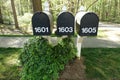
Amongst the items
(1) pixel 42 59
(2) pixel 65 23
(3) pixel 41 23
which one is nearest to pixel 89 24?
(2) pixel 65 23

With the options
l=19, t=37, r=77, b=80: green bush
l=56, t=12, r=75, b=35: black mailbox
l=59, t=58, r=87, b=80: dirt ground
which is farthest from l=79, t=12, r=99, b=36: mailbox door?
l=59, t=58, r=87, b=80: dirt ground

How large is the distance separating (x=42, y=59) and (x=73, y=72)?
790 mm

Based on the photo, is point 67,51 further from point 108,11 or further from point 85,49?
point 108,11

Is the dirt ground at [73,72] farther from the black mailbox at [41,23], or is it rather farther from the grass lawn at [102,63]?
the black mailbox at [41,23]

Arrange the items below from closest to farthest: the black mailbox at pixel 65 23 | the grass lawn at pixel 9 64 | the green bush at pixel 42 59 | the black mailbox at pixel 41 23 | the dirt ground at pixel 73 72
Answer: the black mailbox at pixel 41 23, the black mailbox at pixel 65 23, the green bush at pixel 42 59, the dirt ground at pixel 73 72, the grass lawn at pixel 9 64

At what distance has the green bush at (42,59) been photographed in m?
3.63

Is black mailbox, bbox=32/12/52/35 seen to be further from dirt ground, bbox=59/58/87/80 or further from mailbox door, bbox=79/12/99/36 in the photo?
dirt ground, bbox=59/58/87/80

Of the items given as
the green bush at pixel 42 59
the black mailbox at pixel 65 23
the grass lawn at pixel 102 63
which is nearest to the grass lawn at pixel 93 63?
the grass lawn at pixel 102 63

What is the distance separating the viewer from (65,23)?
3512mm

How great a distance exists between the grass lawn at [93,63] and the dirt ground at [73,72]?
138 mm

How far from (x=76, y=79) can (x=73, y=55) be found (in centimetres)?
60

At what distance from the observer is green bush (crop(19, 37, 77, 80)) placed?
363 cm

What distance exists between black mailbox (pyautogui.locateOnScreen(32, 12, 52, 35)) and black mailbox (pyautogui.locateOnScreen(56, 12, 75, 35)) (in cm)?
20

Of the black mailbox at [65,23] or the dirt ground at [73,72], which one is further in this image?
the dirt ground at [73,72]
